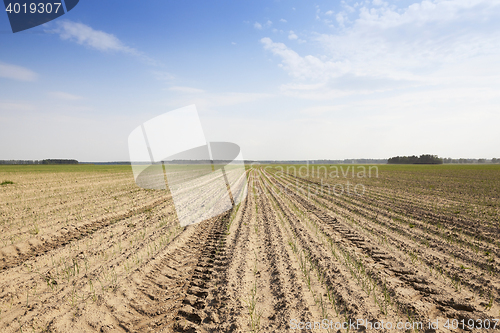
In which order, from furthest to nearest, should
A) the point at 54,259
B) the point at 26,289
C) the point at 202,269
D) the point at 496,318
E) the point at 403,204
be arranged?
the point at 403,204 < the point at 54,259 < the point at 202,269 < the point at 26,289 < the point at 496,318

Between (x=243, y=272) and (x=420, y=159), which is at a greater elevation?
(x=420, y=159)

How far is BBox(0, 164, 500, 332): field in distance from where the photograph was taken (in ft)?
11.5

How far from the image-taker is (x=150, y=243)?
6.61m

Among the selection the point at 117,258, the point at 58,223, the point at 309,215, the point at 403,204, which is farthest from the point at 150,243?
the point at 403,204

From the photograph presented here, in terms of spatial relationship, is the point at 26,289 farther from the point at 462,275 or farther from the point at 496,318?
the point at 462,275

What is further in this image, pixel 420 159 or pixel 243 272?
pixel 420 159

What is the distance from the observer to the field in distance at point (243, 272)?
3.49 m

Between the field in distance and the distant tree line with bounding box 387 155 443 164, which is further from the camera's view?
the distant tree line with bounding box 387 155 443 164

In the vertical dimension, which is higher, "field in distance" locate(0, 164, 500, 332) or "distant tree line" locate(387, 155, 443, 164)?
"distant tree line" locate(387, 155, 443, 164)

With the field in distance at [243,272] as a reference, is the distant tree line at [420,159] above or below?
above

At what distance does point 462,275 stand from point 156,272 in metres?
6.48

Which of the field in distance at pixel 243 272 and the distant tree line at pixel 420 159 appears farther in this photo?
the distant tree line at pixel 420 159

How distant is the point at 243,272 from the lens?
16.3ft

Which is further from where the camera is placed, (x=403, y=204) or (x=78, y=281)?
(x=403, y=204)
